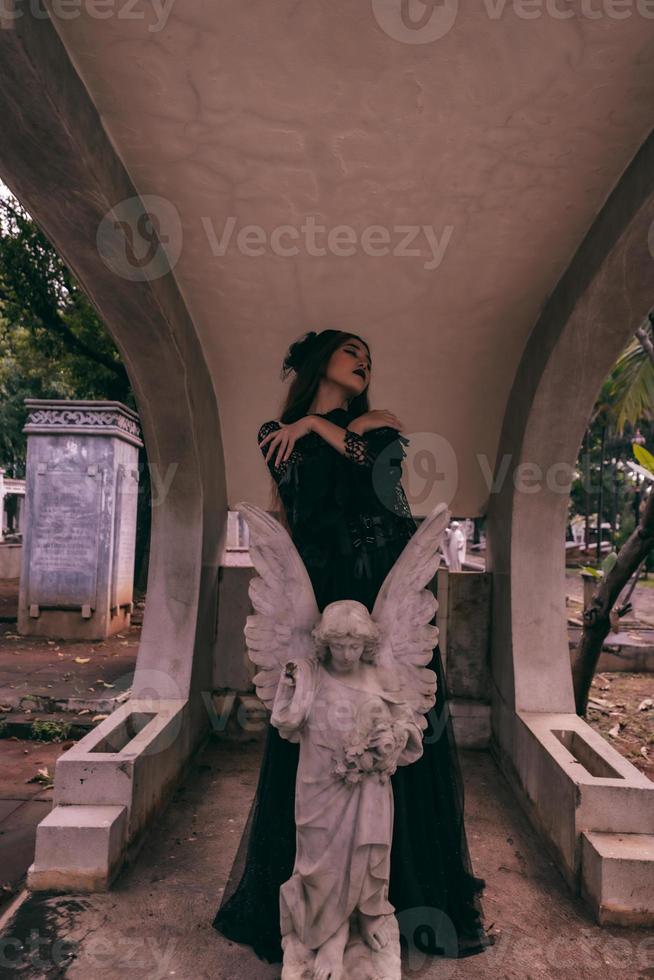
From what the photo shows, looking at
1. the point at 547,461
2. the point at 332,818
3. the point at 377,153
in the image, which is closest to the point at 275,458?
the point at 332,818

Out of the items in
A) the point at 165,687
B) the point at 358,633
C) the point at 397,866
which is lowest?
the point at 397,866

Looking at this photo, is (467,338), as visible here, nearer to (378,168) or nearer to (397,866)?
(378,168)

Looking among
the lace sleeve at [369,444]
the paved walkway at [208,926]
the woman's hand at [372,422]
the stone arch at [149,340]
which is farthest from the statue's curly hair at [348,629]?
the stone arch at [149,340]

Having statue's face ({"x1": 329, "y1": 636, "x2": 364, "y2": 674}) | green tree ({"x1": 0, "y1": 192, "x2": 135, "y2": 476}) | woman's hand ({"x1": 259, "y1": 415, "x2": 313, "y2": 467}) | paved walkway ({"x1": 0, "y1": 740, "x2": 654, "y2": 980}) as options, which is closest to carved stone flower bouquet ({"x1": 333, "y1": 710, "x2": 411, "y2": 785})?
statue's face ({"x1": 329, "y1": 636, "x2": 364, "y2": 674})

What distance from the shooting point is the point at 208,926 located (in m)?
2.61

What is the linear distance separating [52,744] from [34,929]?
9.12 feet

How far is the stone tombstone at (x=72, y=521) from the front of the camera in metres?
8.69

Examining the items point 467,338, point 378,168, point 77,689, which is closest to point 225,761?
point 77,689

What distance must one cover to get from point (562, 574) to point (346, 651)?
233 cm

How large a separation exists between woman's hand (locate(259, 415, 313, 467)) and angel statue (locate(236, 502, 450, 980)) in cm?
62

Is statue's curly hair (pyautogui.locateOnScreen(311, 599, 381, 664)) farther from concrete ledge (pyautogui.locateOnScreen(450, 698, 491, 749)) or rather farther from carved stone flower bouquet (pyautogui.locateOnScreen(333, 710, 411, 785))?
concrete ledge (pyautogui.locateOnScreen(450, 698, 491, 749))

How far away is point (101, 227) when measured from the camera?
280 centimetres

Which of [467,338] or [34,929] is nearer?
[34,929]

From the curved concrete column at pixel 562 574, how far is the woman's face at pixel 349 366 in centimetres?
125
